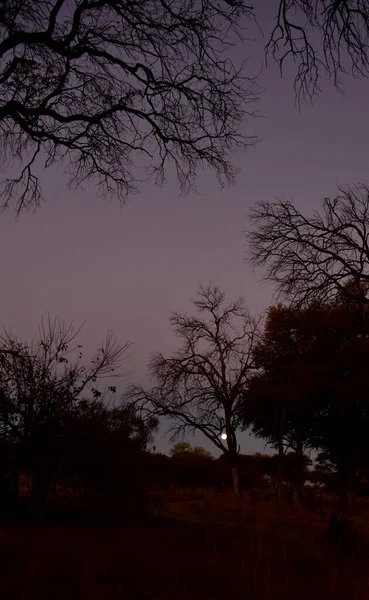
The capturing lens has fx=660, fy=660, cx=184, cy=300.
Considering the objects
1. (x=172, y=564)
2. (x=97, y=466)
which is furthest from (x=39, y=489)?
(x=172, y=564)

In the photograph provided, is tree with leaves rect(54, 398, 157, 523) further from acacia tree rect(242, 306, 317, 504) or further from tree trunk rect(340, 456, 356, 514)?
tree trunk rect(340, 456, 356, 514)

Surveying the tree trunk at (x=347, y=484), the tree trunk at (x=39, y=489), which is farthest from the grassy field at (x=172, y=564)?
the tree trunk at (x=347, y=484)

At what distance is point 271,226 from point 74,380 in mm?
6528

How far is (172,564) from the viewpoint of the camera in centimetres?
725

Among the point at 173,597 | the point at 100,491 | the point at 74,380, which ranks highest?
the point at 74,380

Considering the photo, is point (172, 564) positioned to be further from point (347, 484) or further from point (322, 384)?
point (347, 484)

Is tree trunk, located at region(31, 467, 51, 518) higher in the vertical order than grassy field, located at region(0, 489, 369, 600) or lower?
higher

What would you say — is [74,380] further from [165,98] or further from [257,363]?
[257,363]

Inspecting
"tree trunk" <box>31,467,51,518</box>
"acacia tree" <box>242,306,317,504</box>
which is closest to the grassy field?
"tree trunk" <box>31,467,51,518</box>

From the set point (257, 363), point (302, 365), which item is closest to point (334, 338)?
point (302, 365)

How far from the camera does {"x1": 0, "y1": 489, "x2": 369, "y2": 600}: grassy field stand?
584 centimetres

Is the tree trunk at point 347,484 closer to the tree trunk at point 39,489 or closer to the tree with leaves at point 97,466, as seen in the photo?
the tree with leaves at point 97,466

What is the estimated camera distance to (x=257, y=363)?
1090 inches

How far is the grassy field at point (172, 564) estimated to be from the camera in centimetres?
584
